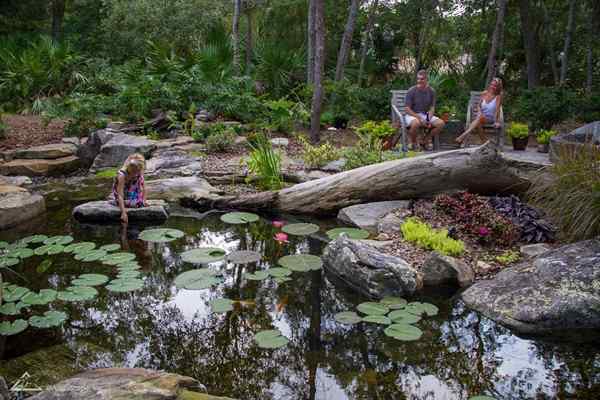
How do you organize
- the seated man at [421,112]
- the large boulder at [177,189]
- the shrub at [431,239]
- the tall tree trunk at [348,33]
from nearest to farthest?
the shrub at [431,239] → the large boulder at [177,189] → the seated man at [421,112] → the tall tree trunk at [348,33]

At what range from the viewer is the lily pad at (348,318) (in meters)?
3.85

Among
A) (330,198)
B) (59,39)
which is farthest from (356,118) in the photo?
(59,39)

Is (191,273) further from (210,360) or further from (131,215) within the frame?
(131,215)

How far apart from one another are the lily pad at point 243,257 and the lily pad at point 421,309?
1504 millimetres

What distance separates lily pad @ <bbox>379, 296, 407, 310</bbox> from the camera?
4.05 m

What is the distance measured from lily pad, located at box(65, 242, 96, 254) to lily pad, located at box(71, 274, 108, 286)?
0.49m

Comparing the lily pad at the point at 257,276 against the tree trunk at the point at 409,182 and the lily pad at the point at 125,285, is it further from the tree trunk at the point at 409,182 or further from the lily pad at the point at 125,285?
the tree trunk at the point at 409,182

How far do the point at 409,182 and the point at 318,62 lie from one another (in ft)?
13.8

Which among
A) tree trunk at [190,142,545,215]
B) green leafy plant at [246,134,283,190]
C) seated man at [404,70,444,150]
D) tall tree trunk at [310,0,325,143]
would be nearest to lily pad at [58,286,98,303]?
tree trunk at [190,142,545,215]

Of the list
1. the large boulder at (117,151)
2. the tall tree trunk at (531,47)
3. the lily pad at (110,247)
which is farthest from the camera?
the tall tree trunk at (531,47)

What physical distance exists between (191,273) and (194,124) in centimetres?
573

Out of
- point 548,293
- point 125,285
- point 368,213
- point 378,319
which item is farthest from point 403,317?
point 368,213

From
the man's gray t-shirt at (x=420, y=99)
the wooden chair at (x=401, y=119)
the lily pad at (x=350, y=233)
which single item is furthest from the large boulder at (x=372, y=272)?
the man's gray t-shirt at (x=420, y=99)

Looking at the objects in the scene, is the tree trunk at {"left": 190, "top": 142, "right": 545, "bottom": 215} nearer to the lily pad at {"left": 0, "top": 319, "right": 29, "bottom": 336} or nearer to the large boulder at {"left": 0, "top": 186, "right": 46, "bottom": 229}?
the large boulder at {"left": 0, "top": 186, "right": 46, "bottom": 229}
